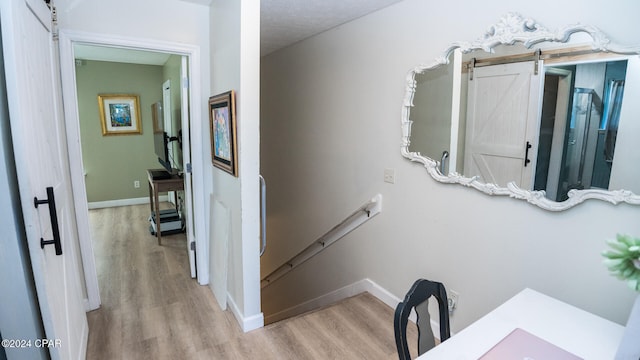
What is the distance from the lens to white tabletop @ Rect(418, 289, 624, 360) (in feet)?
3.99

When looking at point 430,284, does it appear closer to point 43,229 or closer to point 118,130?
point 43,229

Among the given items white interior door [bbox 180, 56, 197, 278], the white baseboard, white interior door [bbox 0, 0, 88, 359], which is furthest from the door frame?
the white baseboard

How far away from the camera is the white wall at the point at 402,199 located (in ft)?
5.29

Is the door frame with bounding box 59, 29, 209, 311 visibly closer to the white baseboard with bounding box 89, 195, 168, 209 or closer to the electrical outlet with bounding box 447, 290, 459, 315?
the electrical outlet with bounding box 447, 290, 459, 315

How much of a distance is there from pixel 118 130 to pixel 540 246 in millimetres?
6037

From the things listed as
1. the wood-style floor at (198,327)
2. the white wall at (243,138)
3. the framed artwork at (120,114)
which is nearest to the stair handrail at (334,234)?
the wood-style floor at (198,327)

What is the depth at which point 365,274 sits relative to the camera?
300 centimetres

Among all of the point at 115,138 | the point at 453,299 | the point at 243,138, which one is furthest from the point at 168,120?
the point at 453,299

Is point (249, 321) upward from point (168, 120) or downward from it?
downward

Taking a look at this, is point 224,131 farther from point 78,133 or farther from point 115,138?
point 115,138

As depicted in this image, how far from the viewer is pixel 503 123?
190 cm

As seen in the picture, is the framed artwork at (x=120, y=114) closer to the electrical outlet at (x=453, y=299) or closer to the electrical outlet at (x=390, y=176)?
the electrical outlet at (x=390, y=176)

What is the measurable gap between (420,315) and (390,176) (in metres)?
1.50

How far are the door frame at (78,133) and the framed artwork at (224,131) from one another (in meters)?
0.21
